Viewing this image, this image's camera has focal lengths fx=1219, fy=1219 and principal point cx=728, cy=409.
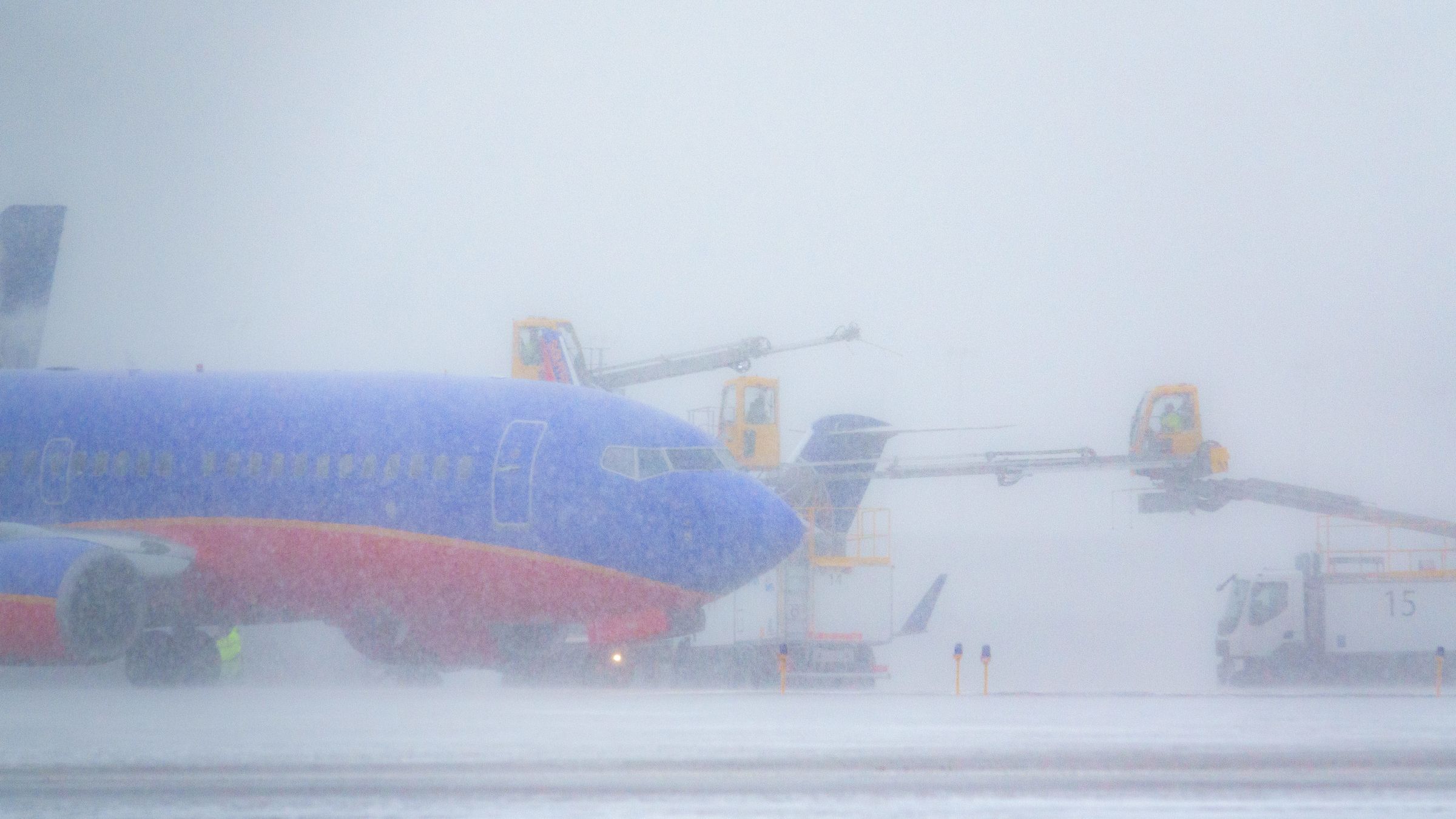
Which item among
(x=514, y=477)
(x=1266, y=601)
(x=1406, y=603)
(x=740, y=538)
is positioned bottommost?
(x=740, y=538)

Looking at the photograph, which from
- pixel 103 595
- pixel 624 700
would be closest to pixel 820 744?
pixel 624 700

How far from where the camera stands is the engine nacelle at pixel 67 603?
632 inches

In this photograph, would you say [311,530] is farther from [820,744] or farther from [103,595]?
[820,744]

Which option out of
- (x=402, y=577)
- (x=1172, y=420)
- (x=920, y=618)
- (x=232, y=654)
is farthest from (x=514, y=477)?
(x=1172, y=420)

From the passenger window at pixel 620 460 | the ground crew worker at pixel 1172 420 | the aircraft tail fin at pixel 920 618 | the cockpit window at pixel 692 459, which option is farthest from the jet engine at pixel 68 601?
the ground crew worker at pixel 1172 420

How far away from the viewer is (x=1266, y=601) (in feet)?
97.9

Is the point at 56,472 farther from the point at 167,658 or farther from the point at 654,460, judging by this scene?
the point at 654,460

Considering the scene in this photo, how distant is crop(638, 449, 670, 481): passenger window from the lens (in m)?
18.3

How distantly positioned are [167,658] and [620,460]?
7598mm

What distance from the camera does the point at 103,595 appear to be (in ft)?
54.1

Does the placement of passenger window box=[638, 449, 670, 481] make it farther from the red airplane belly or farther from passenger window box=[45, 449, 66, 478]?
passenger window box=[45, 449, 66, 478]

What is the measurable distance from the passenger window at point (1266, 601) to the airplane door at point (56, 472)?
25.8m

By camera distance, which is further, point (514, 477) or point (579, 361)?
point (579, 361)

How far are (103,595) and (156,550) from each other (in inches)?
56.5
